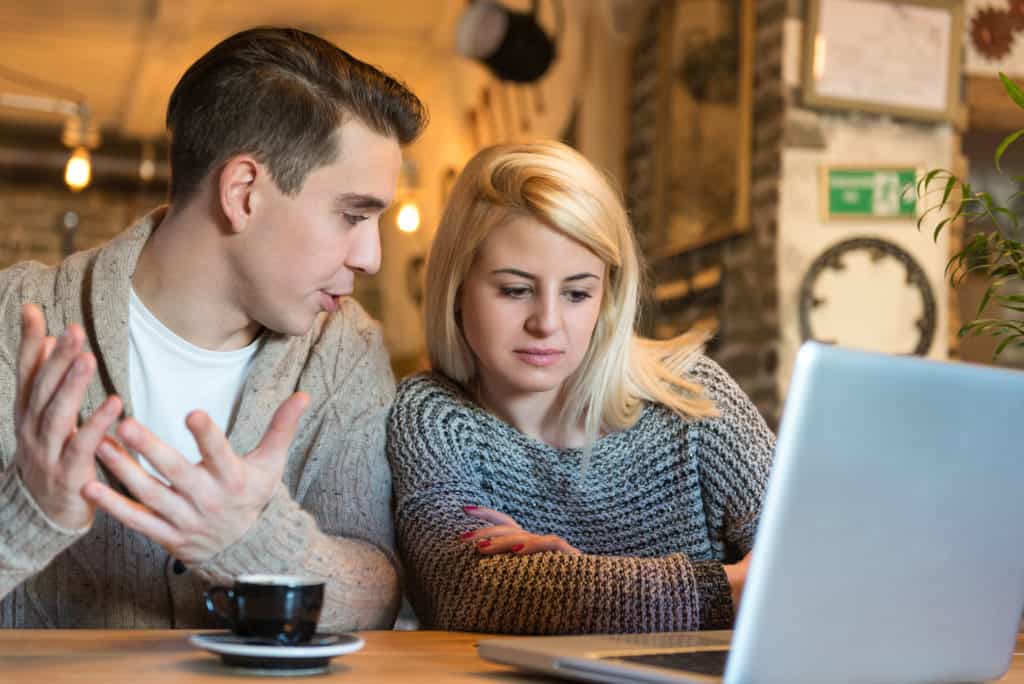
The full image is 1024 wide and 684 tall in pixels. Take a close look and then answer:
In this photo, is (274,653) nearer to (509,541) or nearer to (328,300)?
(509,541)

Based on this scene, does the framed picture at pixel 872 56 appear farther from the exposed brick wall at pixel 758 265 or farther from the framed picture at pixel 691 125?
the framed picture at pixel 691 125

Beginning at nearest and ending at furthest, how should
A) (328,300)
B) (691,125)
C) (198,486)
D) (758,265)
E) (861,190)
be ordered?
(198,486) → (328,300) → (861,190) → (758,265) → (691,125)

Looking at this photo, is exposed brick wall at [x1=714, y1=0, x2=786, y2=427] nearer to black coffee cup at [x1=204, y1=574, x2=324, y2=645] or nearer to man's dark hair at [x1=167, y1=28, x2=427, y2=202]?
man's dark hair at [x1=167, y1=28, x2=427, y2=202]

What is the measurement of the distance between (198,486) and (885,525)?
0.58 m

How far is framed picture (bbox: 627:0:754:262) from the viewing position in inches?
143

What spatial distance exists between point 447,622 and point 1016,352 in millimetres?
4792

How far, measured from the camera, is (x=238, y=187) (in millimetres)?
1492

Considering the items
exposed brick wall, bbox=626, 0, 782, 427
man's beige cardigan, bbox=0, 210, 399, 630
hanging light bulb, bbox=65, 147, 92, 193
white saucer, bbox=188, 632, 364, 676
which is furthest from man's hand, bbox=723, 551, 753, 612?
hanging light bulb, bbox=65, 147, 92, 193

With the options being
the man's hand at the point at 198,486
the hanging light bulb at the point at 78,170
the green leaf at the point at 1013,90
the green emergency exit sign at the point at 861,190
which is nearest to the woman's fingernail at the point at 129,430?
the man's hand at the point at 198,486

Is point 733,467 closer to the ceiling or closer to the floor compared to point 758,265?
closer to the floor

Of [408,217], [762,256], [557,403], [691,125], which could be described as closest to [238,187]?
[557,403]

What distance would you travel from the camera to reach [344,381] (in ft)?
5.24

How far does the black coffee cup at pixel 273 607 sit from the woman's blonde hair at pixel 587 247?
2.40 feet

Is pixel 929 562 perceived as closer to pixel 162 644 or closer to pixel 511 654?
pixel 511 654
